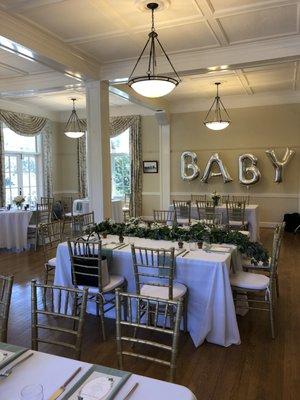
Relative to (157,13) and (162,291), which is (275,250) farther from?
(157,13)

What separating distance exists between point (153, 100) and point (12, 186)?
15.9ft

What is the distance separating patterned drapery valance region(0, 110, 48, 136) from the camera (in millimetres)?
9523

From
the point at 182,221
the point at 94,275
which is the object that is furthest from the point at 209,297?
the point at 182,221

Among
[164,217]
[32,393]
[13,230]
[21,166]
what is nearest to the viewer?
[32,393]

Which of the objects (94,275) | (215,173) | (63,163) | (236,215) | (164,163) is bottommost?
(94,275)

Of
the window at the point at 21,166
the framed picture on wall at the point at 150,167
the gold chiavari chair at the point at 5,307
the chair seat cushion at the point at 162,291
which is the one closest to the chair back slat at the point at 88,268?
the chair seat cushion at the point at 162,291

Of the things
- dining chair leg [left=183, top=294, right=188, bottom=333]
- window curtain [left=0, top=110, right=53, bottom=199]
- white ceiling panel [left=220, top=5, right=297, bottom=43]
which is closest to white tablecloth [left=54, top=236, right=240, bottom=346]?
dining chair leg [left=183, top=294, right=188, bottom=333]

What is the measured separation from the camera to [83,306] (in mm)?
2023

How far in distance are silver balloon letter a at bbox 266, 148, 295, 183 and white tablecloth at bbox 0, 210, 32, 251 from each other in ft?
21.1

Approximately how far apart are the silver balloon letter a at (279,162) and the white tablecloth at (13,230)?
6.44 m

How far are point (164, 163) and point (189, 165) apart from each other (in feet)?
2.66

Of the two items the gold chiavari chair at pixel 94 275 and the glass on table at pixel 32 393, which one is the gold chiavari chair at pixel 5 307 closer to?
the glass on table at pixel 32 393

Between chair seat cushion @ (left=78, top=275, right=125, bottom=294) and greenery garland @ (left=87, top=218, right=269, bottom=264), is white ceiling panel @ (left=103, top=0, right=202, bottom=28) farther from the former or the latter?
chair seat cushion @ (left=78, top=275, right=125, bottom=294)

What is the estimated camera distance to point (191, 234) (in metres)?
4.28
